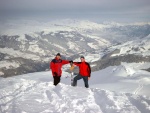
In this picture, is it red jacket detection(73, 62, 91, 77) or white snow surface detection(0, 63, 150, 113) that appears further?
red jacket detection(73, 62, 91, 77)

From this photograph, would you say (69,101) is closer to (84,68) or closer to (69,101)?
(69,101)

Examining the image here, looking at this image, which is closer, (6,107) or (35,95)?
(6,107)

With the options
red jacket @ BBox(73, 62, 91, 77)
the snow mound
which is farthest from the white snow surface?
red jacket @ BBox(73, 62, 91, 77)

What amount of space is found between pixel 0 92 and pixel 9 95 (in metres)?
1.52

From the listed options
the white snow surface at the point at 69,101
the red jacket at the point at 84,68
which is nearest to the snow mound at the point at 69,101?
the white snow surface at the point at 69,101

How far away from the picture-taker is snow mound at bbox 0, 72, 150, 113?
14.8 metres

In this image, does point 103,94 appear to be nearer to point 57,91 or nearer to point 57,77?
point 57,91

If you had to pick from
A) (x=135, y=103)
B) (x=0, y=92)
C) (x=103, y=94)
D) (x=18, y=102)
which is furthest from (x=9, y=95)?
(x=135, y=103)

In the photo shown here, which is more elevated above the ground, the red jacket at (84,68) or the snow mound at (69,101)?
the red jacket at (84,68)

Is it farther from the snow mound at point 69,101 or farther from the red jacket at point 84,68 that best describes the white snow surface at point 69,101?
the red jacket at point 84,68

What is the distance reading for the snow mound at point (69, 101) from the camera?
14812 mm

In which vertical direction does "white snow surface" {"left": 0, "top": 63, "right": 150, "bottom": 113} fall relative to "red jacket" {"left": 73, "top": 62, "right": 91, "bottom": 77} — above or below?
below

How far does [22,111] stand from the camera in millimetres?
14258

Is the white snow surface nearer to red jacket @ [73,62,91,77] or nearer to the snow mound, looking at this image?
the snow mound
